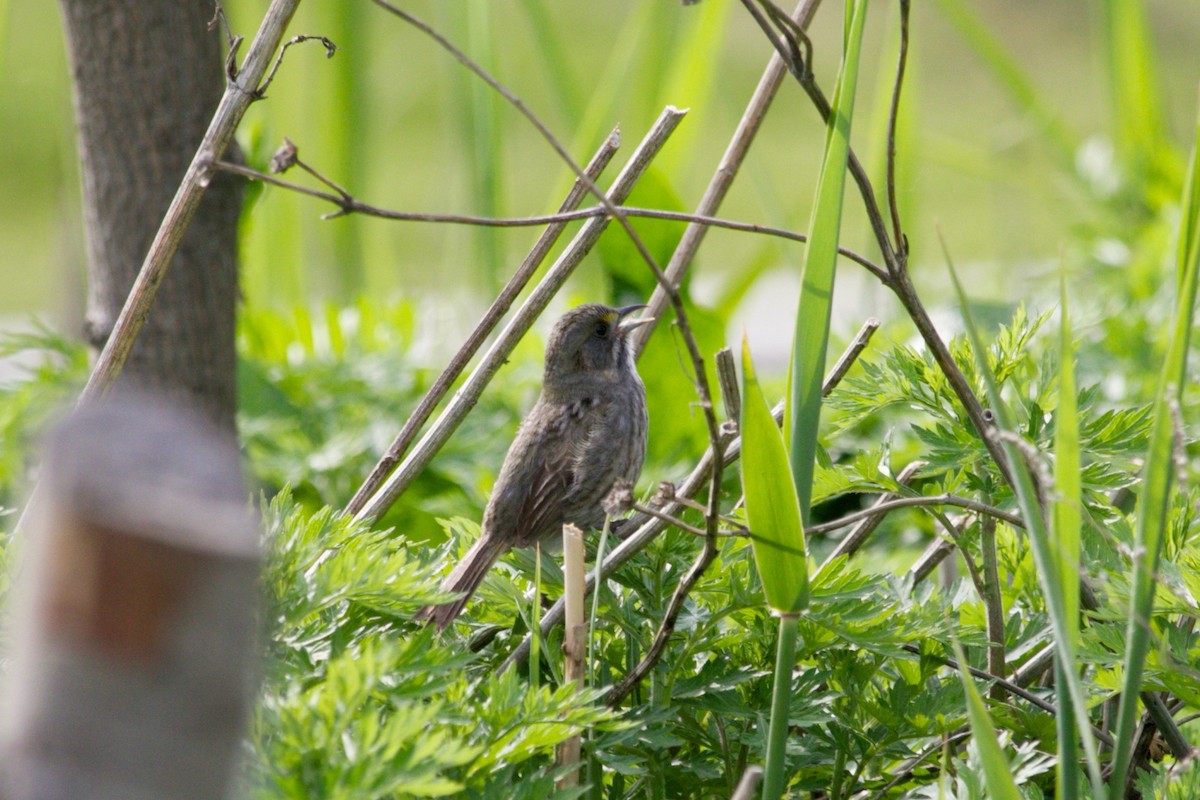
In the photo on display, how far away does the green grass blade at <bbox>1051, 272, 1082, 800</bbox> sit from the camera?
125 centimetres

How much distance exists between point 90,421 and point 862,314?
3.63 m

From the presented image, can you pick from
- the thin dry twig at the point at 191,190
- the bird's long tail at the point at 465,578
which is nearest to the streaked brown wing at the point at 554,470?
the bird's long tail at the point at 465,578

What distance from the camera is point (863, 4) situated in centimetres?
151

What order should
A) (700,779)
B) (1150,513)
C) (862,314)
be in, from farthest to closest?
1. (862,314)
2. (700,779)
3. (1150,513)

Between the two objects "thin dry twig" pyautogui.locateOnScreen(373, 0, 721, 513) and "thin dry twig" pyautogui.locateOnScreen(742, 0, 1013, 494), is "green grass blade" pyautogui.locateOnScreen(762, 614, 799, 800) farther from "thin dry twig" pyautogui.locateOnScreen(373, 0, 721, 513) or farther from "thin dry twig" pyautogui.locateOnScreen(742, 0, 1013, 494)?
"thin dry twig" pyautogui.locateOnScreen(742, 0, 1013, 494)

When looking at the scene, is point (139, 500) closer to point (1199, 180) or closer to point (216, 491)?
point (216, 491)

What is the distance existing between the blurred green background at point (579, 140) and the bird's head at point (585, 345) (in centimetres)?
33

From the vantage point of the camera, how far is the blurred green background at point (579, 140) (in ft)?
11.9

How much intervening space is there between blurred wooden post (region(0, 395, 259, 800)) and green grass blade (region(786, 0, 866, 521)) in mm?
805

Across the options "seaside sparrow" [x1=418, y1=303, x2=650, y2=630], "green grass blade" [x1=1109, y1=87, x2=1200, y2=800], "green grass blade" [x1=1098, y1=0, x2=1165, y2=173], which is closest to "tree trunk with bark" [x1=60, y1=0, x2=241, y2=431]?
Answer: "seaside sparrow" [x1=418, y1=303, x2=650, y2=630]

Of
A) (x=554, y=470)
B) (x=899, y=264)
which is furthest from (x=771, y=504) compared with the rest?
(x=554, y=470)

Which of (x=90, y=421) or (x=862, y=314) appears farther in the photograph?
(x=862, y=314)

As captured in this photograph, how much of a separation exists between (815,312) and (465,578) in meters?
0.84

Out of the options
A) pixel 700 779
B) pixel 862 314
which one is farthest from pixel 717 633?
pixel 862 314
